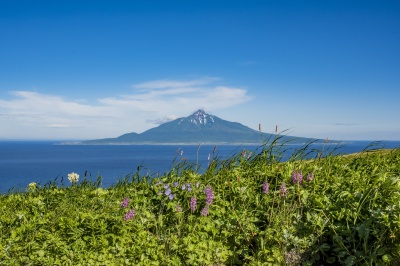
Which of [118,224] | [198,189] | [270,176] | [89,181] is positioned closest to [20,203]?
[89,181]

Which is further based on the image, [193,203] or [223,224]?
[193,203]

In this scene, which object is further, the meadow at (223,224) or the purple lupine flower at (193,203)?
the purple lupine flower at (193,203)

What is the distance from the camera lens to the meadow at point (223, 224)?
5637 millimetres

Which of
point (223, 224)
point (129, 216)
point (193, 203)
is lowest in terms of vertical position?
point (223, 224)

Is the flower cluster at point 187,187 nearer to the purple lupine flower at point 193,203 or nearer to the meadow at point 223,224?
the meadow at point 223,224

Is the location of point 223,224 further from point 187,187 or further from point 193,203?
point 187,187

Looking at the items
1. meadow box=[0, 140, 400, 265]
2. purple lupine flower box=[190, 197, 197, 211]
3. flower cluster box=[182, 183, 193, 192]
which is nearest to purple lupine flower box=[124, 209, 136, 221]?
meadow box=[0, 140, 400, 265]

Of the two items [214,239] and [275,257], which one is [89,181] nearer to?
[214,239]

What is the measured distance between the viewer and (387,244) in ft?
17.7

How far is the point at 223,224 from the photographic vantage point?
22.0 ft

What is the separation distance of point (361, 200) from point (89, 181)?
7.09 meters

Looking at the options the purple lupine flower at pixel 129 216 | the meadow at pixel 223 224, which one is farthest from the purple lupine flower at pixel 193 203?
the purple lupine flower at pixel 129 216

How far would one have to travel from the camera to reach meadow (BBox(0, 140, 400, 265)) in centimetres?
564

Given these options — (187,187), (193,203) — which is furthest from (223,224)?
(187,187)
